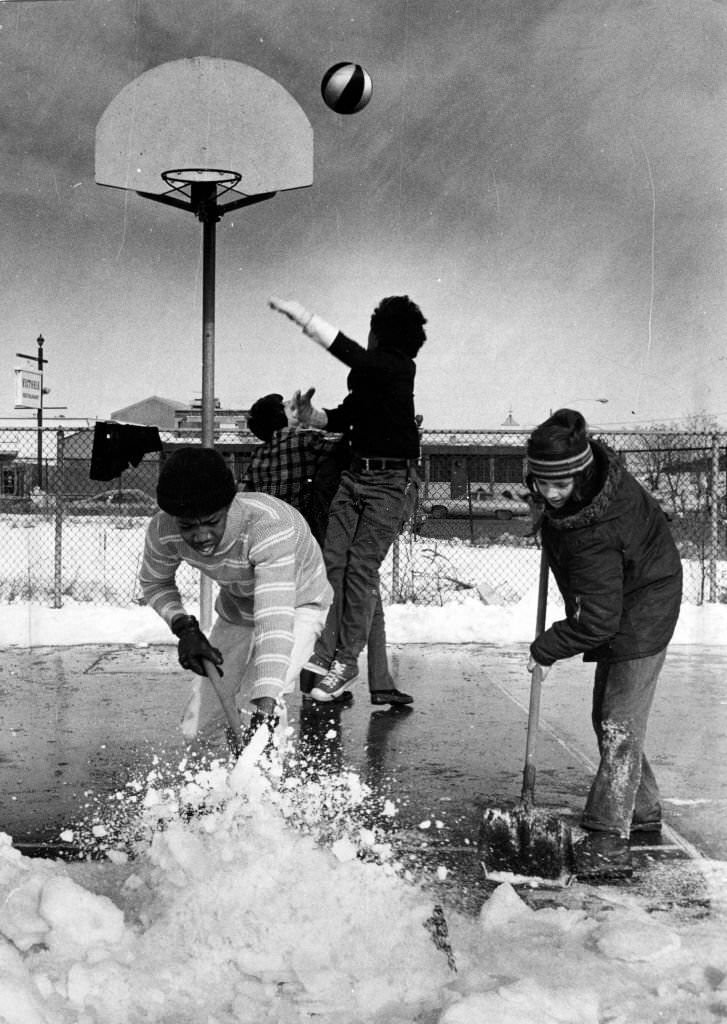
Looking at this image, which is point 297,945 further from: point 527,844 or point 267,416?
point 267,416

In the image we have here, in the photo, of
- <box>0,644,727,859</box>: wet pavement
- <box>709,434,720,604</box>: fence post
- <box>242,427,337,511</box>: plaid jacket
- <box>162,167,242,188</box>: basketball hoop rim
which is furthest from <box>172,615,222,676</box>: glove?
<box>709,434,720,604</box>: fence post

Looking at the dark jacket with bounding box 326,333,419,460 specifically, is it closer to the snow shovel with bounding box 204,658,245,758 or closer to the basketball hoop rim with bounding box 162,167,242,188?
the snow shovel with bounding box 204,658,245,758

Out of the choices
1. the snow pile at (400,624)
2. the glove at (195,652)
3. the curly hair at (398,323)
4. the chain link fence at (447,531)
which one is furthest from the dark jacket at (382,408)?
the snow pile at (400,624)

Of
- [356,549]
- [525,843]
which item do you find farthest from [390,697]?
[525,843]

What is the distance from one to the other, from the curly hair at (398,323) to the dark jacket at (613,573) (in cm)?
181

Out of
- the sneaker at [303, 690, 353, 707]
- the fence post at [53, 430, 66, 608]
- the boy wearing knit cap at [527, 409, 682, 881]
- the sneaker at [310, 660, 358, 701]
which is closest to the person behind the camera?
the boy wearing knit cap at [527, 409, 682, 881]

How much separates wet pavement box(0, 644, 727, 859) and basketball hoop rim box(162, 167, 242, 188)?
311 centimetres

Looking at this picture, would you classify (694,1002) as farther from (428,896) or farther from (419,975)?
(428,896)

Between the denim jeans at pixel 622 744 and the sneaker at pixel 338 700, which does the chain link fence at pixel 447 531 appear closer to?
the denim jeans at pixel 622 744

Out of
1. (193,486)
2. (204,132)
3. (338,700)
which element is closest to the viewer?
(193,486)

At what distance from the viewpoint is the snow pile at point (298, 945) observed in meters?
2.14

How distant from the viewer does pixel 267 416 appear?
205 inches

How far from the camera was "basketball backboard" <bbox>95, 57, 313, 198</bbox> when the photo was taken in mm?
6480

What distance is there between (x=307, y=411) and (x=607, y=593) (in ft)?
7.38
